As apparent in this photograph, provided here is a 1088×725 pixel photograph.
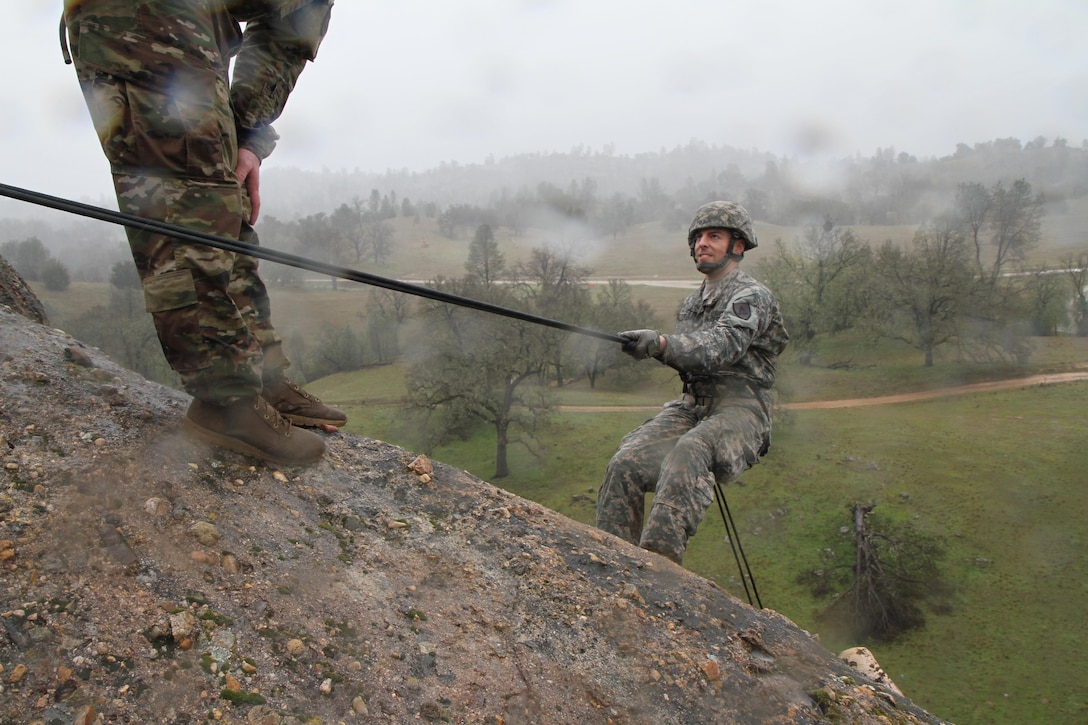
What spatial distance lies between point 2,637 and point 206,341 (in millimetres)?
1355

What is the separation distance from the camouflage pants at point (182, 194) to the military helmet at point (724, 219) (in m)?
3.53

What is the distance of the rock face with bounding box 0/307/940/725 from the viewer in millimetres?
2354

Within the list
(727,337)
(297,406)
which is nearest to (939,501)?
(727,337)

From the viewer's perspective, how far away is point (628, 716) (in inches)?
114

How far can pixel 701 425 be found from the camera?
5.32m

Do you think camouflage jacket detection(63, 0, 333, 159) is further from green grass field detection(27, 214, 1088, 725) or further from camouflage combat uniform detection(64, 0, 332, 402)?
green grass field detection(27, 214, 1088, 725)

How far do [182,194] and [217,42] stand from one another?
2.65 feet

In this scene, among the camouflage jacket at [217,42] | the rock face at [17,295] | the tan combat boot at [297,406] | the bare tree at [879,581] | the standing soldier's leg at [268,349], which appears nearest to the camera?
the camouflage jacket at [217,42]

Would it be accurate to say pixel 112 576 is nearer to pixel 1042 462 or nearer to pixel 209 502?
pixel 209 502

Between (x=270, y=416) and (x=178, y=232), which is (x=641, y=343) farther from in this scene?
(x=178, y=232)

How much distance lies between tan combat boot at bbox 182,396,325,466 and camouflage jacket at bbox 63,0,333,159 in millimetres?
1273

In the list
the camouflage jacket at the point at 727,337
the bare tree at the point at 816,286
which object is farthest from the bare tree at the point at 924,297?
the camouflage jacket at the point at 727,337

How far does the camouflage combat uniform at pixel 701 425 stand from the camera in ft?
15.9

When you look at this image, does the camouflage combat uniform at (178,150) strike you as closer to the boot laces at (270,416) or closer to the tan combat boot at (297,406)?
the boot laces at (270,416)
